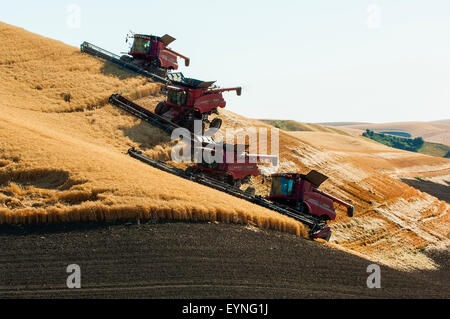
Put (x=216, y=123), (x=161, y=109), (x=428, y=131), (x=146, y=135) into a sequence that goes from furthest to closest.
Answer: (x=428, y=131), (x=216, y=123), (x=161, y=109), (x=146, y=135)

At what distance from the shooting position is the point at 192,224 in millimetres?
15258

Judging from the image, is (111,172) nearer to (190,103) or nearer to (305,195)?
(305,195)

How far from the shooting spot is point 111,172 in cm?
1748

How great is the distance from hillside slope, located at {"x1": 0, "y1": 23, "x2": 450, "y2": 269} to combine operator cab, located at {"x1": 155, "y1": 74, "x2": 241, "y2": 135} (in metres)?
2.55

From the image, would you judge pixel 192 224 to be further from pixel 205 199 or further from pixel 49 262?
pixel 49 262

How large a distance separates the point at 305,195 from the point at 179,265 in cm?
979

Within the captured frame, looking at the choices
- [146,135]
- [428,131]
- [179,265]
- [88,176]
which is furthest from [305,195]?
[428,131]

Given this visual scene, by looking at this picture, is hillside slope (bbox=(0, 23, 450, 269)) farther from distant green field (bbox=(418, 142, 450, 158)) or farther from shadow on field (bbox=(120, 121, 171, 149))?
distant green field (bbox=(418, 142, 450, 158))

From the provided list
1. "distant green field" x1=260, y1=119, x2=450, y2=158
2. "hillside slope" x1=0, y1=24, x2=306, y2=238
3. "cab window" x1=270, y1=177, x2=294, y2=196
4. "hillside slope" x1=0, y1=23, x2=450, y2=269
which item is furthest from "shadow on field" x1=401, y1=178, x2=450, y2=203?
"distant green field" x1=260, y1=119, x2=450, y2=158

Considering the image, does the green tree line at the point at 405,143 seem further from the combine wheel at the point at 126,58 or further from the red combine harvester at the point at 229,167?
the red combine harvester at the point at 229,167

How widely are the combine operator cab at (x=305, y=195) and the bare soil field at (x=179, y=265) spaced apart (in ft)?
15.9
